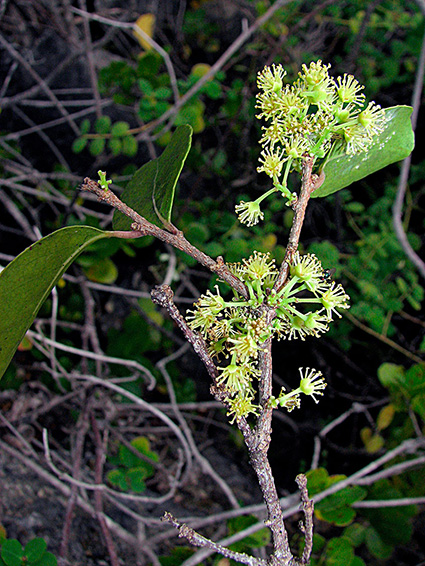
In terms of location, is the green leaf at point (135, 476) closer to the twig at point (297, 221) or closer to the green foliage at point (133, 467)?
the green foliage at point (133, 467)

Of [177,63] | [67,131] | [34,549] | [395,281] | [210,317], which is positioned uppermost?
[177,63]

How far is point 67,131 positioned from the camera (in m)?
1.86

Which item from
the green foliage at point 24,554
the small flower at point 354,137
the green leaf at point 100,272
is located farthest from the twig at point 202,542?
the green leaf at point 100,272

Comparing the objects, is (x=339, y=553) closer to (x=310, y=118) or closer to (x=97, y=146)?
(x=310, y=118)

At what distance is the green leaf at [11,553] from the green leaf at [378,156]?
0.77 meters

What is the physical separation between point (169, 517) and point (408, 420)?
1026mm

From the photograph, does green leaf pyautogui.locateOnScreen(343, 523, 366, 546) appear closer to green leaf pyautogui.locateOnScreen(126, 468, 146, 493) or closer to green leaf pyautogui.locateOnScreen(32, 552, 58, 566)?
green leaf pyautogui.locateOnScreen(126, 468, 146, 493)

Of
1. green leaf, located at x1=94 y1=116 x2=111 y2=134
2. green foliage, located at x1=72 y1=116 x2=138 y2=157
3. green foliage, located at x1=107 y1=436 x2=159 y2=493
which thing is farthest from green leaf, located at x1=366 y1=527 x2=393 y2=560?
green leaf, located at x1=94 y1=116 x2=111 y2=134

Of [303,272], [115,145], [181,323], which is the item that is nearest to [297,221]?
[303,272]

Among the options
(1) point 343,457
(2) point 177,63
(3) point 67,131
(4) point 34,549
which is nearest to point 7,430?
(4) point 34,549

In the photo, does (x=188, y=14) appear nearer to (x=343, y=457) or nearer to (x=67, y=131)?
(x=67, y=131)

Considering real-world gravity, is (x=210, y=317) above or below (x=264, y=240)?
below

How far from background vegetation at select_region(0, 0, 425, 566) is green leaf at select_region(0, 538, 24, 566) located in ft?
0.38

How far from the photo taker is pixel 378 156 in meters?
0.54
